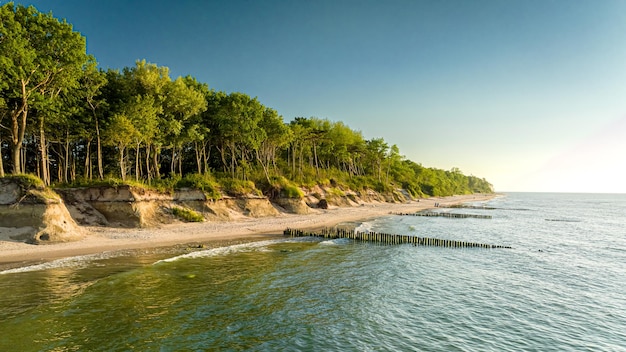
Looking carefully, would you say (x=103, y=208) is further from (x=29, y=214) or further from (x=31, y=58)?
(x=31, y=58)

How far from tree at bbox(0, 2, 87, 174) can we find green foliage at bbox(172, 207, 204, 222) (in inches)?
606

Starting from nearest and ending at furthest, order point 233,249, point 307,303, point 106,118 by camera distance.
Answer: point 307,303 → point 233,249 → point 106,118

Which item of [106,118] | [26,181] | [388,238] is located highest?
[106,118]

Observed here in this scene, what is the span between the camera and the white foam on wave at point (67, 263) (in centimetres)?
2050

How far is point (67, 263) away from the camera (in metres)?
22.6

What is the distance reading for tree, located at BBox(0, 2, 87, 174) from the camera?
2734 centimetres

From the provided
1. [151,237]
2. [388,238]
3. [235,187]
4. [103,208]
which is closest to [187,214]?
[103,208]

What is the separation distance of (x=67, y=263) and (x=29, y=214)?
733cm

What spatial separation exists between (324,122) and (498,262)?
76.0m

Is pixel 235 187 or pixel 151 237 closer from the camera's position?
pixel 151 237

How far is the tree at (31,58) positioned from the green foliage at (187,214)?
15.4m

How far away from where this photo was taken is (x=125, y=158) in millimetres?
50750

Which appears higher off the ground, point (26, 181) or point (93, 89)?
point (93, 89)

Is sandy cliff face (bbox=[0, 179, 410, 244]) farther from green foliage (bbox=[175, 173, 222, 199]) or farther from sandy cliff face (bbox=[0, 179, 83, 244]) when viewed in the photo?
green foliage (bbox=[175, 173, 222, 199])
